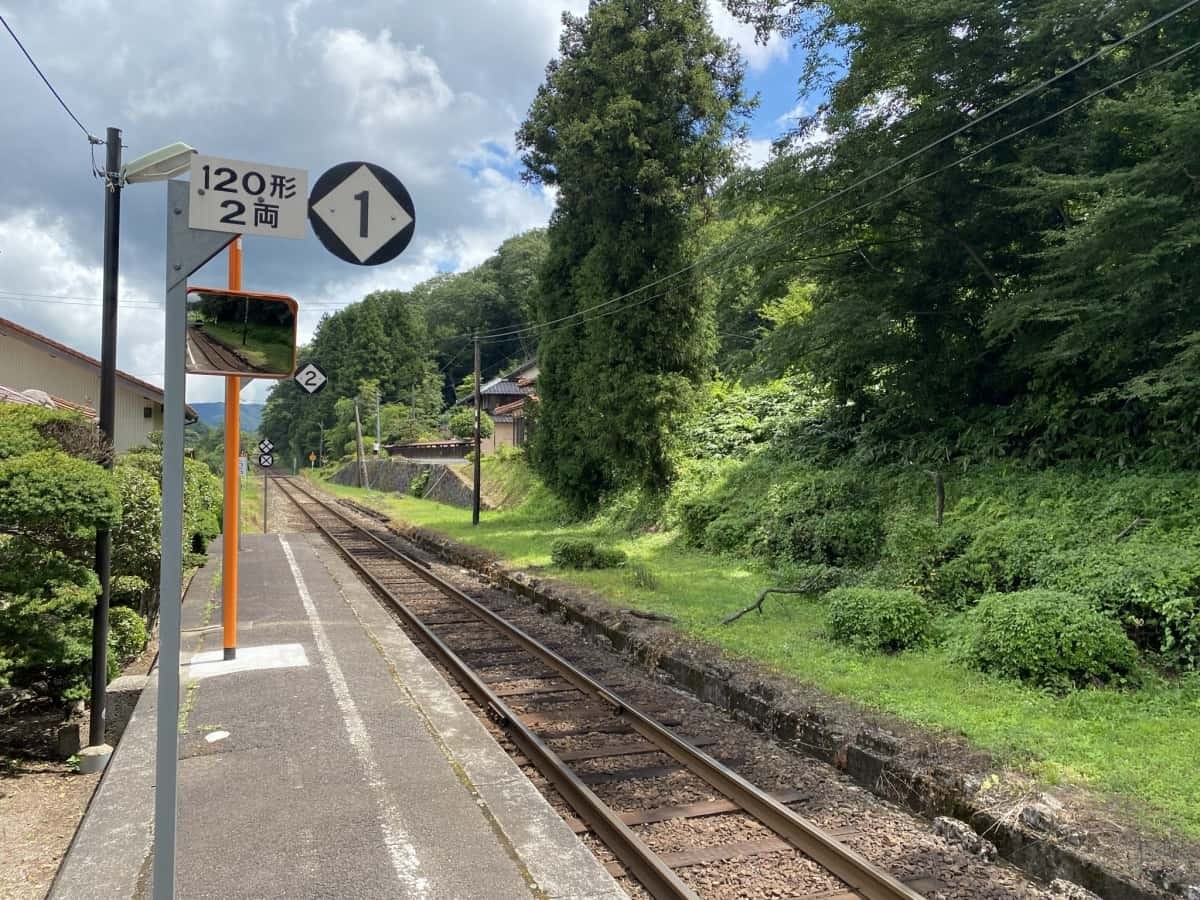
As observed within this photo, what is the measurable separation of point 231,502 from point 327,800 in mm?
3653

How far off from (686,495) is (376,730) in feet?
44.1

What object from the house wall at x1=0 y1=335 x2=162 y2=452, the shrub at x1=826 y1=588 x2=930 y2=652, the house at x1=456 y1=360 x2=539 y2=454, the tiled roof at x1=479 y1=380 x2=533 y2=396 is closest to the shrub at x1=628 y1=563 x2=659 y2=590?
the shrub at x1=826 y1=588 x2=930 y2=652

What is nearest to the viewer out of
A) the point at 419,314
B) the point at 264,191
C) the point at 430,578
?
the point at 264,191

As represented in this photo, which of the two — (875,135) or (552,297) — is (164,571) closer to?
(875,135)

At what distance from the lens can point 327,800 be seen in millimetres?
4137

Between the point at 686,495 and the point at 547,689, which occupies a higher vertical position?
the point at 686,495

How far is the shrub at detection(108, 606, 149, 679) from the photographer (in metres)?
7.12

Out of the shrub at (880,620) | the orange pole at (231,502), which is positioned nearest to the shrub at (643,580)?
the shrub at (880,620)

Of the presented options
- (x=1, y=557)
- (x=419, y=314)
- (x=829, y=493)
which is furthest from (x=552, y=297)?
(x=419, y=314)

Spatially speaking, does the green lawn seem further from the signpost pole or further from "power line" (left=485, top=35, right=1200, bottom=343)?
"power line" (left=485, top=35, right=1200, bottom=343)

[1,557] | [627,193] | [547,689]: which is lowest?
[547,689]

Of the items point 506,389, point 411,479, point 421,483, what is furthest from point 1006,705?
point 411,479

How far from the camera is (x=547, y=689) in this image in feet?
26.4

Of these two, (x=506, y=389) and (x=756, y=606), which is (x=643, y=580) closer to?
(x=756, y=606)
